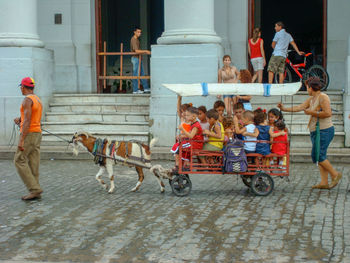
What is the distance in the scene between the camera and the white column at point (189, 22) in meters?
14.7

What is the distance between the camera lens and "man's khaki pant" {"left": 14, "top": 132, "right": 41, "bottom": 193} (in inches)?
364

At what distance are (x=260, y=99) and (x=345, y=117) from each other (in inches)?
93.4

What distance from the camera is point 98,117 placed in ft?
51.9

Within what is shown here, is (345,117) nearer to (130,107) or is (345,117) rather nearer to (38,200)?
(130,107)

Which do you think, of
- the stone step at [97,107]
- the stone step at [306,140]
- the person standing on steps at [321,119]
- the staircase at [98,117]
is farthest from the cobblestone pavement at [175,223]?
the stone step at [97,107]

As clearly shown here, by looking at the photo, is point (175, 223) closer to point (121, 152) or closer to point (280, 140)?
point (121, 152)

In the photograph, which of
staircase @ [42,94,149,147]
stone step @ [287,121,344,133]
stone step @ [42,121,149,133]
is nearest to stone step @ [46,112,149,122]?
staircase @ [42,94,149,147]

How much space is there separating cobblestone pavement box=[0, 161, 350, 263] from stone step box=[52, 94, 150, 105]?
5.54 m

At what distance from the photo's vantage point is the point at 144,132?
1500cm

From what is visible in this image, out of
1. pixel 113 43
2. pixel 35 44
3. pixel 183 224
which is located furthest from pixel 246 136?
pixel 113 43

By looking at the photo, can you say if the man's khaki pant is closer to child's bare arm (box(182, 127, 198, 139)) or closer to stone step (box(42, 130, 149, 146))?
child's bare arm (box(182, 127, 198, 139))

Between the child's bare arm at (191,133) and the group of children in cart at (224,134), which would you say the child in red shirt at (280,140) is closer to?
the group of children in cart at (224,134)

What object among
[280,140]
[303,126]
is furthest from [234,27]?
[280,140]

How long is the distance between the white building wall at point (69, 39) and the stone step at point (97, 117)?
9.59ft
